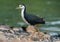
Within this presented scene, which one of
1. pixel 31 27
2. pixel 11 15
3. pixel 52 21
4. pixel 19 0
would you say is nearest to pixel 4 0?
pixel 19 0

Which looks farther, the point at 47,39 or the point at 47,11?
the point at 47,11

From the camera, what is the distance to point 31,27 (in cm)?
1588

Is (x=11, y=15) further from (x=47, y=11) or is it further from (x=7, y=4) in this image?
(x=7, y=4)

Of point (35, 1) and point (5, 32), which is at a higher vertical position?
point (5, 32)

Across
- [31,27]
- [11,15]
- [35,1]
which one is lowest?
[35,1]

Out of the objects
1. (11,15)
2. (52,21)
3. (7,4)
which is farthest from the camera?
(7,4)

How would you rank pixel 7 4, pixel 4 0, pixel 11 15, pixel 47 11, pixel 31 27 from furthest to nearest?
pixel 4 0 → pixel 7 4 → pixel 47 11 → pixel 11 15 → pixel 31 27

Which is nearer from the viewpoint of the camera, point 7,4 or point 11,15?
point 11,15

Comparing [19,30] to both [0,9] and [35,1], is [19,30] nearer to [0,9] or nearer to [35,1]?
[0,9]

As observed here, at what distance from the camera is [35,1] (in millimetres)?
36781

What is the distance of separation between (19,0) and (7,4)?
3764 mm

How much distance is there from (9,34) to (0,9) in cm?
1549

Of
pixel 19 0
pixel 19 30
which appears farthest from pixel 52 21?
pixel 19 0

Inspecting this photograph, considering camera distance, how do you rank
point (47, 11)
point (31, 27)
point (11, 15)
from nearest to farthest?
point (31, 27)
point (11, 15)
point (47, 11)
